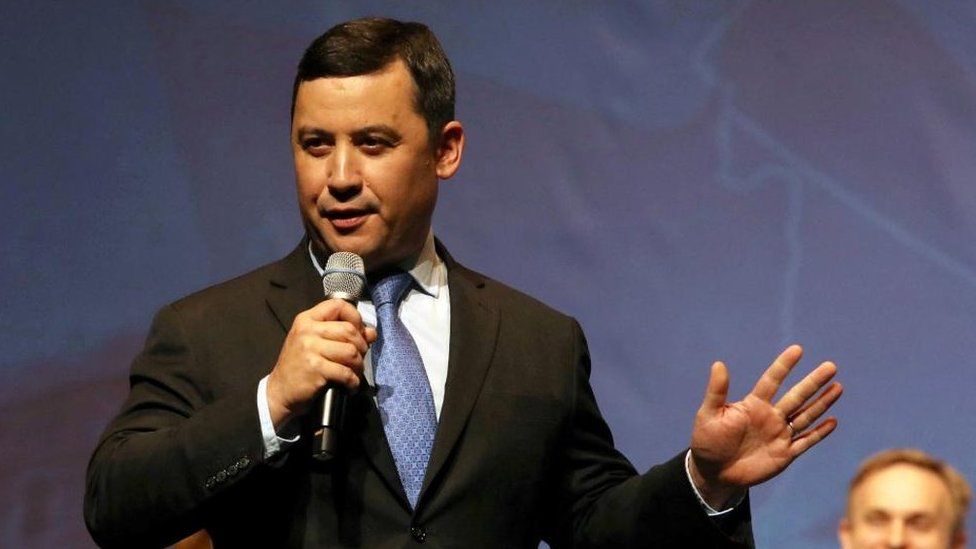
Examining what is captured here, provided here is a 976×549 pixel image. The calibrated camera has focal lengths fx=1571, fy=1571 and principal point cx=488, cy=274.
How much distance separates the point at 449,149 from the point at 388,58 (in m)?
0.20

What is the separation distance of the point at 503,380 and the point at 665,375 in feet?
4.30

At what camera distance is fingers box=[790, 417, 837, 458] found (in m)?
2.17

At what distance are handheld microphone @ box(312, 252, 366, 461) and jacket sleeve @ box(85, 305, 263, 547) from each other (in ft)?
0.34

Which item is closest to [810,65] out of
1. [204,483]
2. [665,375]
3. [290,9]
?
[665,375]

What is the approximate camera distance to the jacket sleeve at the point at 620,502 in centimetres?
222

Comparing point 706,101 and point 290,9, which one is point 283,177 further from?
point 706,101

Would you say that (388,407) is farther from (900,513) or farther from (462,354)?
(900,513)

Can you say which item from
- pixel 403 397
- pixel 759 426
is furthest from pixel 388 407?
pixel 759 426

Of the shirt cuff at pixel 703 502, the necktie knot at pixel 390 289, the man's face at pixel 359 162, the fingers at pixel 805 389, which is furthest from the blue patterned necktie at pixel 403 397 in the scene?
the fingers at pixel 805 389

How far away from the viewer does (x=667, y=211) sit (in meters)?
3.64

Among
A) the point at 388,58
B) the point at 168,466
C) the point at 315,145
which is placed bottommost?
the point at 168,466

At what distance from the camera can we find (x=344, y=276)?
2160 mm

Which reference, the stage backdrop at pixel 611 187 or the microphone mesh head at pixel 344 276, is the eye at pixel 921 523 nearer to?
the stage backdrop at pixel 611 187

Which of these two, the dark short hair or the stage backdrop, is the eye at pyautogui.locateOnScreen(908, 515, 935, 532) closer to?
the stage backdrop
